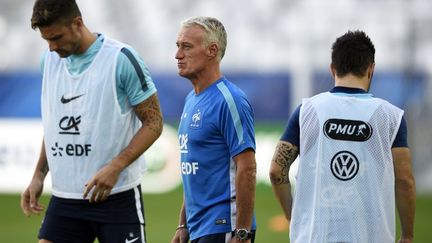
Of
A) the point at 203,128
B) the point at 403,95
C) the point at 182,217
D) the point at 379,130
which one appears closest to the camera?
the point at 379,130

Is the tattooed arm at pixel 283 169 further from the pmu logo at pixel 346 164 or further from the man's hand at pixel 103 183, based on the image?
the man's hand at pixel 103 183

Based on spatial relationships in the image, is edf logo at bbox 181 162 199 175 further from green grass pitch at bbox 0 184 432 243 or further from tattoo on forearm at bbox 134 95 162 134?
green grass pitch at bbox 0 184 432 243

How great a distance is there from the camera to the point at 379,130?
18.7 feet

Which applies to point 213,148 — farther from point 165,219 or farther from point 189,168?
point 165,219

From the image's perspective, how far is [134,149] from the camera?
20.9 feet

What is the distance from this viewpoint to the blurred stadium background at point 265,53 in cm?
1792

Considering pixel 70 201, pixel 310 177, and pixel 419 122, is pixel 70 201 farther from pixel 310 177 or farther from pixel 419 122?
pixel 419 122

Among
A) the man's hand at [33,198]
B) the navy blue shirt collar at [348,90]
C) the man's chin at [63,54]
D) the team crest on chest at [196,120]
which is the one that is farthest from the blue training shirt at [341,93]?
the man's hand at [33,198]

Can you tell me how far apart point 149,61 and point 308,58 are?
2.91 m

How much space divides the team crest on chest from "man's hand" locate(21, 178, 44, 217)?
1.17m

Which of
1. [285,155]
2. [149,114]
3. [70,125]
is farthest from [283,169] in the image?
[70,125]

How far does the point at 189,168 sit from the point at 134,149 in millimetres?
381

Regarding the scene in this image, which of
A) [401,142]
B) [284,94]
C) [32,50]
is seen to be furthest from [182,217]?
[32,50]

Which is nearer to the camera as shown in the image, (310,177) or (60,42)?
(310,177)
